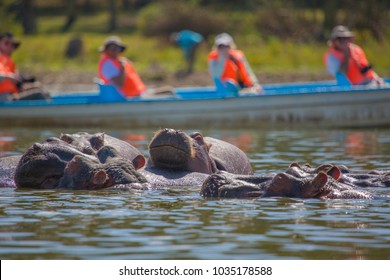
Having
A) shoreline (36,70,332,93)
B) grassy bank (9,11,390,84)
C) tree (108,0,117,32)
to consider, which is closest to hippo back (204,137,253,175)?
shoreline (36,70,332,93)

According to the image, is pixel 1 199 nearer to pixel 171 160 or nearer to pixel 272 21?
pixel 171 160

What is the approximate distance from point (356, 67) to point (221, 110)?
2.78 m

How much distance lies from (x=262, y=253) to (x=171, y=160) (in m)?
4.01

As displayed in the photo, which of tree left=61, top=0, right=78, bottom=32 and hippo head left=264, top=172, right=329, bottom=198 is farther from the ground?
tree left=61, top=0, right=78, bottom=32

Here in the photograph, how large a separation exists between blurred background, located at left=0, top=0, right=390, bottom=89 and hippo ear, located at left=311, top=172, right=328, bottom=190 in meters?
19.6

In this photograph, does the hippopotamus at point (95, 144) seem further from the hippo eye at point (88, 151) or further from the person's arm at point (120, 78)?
the person's arm at point (120, 78)

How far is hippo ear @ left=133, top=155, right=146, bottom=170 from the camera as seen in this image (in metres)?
13.4

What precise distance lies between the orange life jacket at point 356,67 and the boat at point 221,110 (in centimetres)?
36

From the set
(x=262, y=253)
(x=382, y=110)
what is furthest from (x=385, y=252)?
(x=382, y=110)

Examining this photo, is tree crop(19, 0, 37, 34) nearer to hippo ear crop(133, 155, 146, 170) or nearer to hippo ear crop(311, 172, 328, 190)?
hippo ear crop(133, 155, 146, 170)

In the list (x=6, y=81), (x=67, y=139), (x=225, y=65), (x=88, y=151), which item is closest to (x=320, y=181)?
(x=88, y=151)

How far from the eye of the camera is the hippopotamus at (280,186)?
11781 mm

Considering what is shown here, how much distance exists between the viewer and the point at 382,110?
72.3ft
